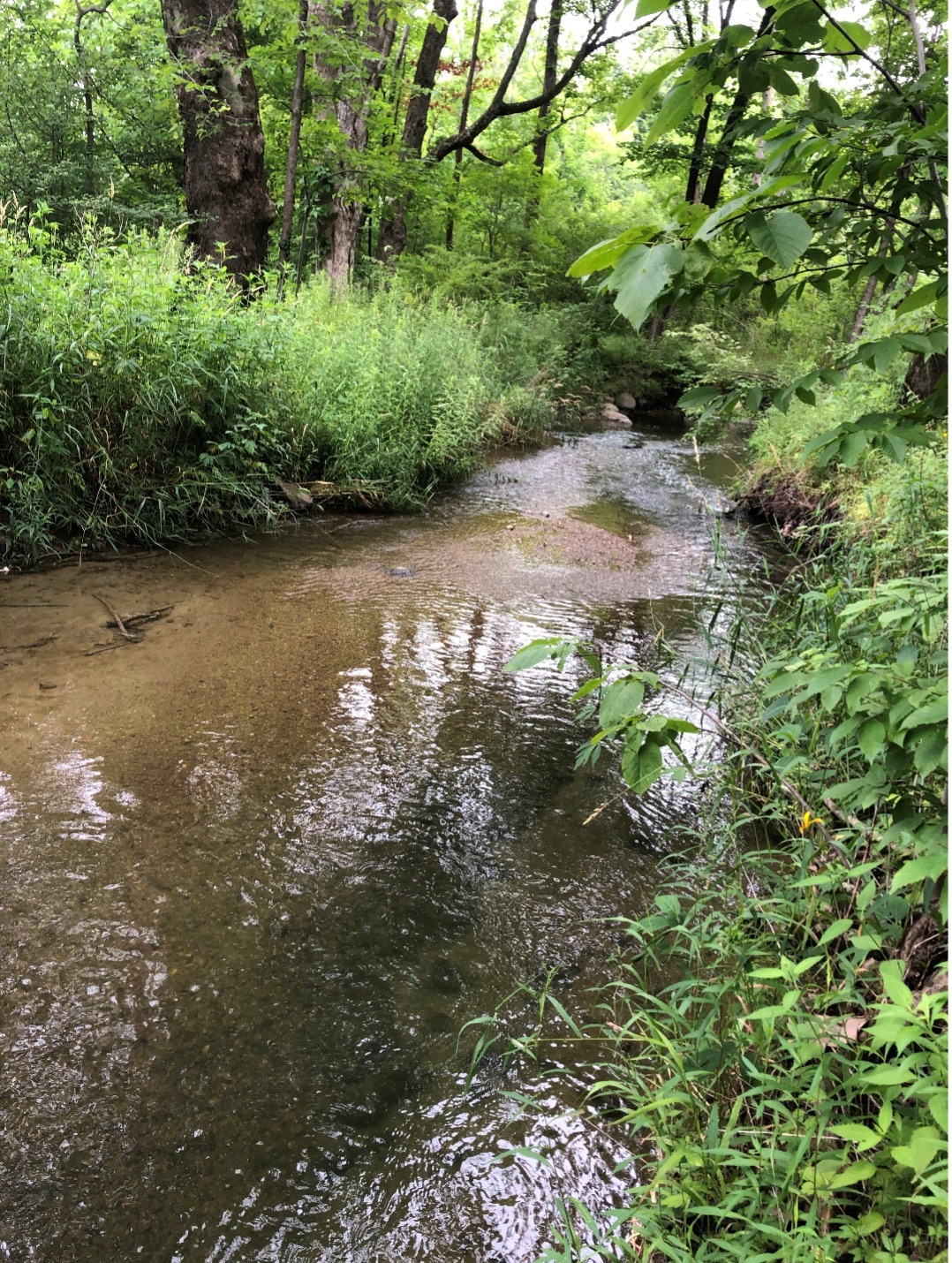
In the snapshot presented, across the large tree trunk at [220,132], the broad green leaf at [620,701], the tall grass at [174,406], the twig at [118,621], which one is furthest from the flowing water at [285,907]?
the large tree trunk at [220,132]

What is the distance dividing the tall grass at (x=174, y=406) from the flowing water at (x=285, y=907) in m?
0.65

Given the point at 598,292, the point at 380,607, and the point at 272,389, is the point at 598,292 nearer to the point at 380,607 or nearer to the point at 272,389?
the point at 380,607

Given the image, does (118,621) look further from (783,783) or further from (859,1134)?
(859,1134)

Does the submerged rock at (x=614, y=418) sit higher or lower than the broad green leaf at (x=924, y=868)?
higher

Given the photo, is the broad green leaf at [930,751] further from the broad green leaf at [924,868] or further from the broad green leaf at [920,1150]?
the broad green leaf at [920,1150]

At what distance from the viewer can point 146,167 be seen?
40.8ft

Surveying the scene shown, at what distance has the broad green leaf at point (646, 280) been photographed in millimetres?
981

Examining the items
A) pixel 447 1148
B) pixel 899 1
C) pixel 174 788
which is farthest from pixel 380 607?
pixel 899 1

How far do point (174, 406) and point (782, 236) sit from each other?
5.10 meters

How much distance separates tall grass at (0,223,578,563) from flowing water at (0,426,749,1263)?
0.65 meters

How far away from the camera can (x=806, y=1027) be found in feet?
5.09

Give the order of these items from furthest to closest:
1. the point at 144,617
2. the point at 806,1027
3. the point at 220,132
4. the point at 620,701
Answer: the point at 220,132 → the point at 144,617 → the point at 806,1027 → the point at 620,701

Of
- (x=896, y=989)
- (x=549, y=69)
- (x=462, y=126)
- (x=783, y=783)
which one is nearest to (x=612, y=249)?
(x=896, y=989)

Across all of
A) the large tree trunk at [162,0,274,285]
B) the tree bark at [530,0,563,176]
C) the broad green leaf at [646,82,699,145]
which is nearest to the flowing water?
the broad green leaf at [646,82,699,145]
